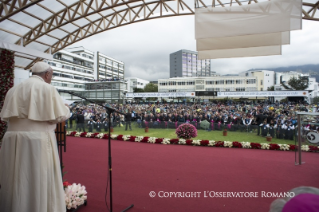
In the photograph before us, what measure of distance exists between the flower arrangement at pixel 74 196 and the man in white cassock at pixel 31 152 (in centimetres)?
120

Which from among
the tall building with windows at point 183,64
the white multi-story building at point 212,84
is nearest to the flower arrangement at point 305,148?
the white multi-story building at point 212,84

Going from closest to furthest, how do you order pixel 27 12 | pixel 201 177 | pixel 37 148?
pixel 37 148 → pixel 201 177 → pixel 27 12

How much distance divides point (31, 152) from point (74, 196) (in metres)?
1.68

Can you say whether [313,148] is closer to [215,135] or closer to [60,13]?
[215,135]

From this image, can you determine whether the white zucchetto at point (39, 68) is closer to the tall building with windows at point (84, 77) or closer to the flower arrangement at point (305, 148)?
the flower arrangement at point (305, 148)

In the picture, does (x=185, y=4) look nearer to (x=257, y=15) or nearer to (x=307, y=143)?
(x=257, y=15)

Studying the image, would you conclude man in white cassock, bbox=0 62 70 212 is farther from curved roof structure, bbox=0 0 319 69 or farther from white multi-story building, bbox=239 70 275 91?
white multi-story building, bbox=239 70 275 91

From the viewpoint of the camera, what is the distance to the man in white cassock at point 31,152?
1951 millimetres

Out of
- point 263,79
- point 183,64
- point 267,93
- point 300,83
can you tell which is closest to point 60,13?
point 267,93

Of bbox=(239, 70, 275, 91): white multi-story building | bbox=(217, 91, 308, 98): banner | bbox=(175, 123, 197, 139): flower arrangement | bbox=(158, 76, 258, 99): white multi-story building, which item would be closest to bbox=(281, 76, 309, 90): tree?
bbox=(239, 70, 275, 91): white multi-story building

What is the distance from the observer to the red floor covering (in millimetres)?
3611

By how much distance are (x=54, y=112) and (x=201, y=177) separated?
4075 mm

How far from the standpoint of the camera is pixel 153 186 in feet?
14.4

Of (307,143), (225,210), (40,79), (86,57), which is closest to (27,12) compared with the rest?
(40,79)
